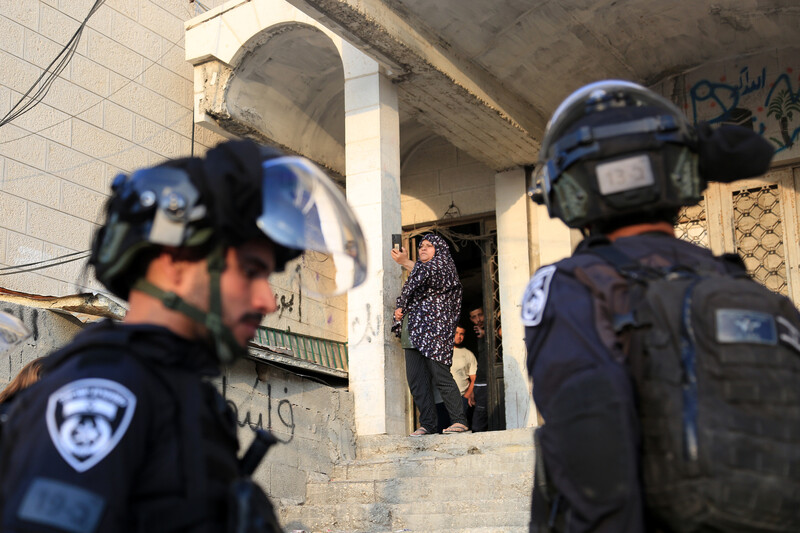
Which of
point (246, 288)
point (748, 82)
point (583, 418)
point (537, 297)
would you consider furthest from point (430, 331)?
point (246, 288)

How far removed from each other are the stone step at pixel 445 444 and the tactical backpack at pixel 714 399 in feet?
15.2

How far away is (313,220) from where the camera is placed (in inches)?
74.8

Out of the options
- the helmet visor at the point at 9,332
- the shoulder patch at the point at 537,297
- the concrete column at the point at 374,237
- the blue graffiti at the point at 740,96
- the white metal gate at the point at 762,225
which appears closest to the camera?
the shoulder patch at the point at 537,297

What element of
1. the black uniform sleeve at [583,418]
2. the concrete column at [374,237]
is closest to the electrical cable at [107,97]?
the concrete column at [374,237]

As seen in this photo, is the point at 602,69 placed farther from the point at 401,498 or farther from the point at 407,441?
the point at 401,498

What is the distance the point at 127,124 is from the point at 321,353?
341cm

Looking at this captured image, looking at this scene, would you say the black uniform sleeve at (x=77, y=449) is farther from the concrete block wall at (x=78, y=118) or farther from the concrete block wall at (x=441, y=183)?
the concrete block wall at (x=441, y=183)

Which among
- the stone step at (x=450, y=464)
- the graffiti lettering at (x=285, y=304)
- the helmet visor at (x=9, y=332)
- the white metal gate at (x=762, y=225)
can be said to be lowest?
the stone step at (x=450, y=464)

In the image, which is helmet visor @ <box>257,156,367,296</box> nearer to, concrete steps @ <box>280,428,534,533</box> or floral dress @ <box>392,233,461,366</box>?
concrete steps @ <box>280,428,534,533</box>

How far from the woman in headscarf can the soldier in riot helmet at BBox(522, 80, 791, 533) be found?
5120 mm

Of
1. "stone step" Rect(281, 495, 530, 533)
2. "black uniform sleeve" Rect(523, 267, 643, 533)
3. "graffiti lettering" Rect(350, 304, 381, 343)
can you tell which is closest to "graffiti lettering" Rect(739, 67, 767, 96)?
"graffiti lettering" Rect(350, 304, 381, 343)

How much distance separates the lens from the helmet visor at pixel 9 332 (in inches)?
134

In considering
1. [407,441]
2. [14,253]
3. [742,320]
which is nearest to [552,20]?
[407,441]

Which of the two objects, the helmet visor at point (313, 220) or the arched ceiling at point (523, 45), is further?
the arched ceiling at point (523, 45)
